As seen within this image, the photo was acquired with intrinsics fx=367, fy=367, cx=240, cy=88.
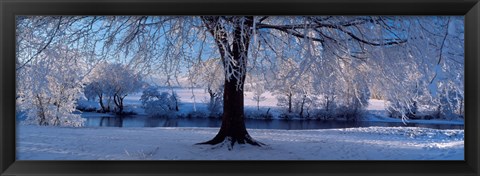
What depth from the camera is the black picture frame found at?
10.2 ft

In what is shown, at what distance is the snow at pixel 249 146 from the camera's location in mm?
4469

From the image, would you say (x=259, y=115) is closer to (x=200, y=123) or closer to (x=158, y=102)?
(x=200, y=123)

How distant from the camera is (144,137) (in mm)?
→ 5203

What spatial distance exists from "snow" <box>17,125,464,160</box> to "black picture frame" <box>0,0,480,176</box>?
77 cm

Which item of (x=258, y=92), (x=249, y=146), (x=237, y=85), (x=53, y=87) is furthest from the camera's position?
(x=53, y=87)

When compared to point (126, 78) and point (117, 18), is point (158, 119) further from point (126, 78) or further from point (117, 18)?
point (117, 18)

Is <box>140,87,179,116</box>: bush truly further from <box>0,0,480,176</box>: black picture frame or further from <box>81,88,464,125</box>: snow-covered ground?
<box>0,0,480,176</box>: black picture frame
